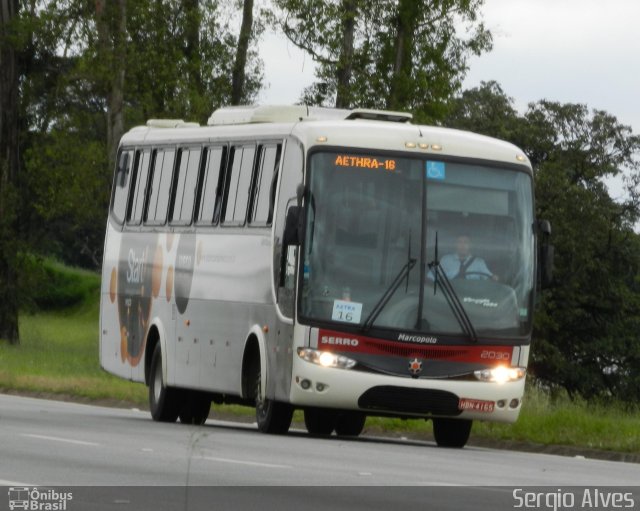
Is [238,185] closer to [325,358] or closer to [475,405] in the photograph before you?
[325,358]

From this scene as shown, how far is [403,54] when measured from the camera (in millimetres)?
49625

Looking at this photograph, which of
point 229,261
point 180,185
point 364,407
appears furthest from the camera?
point 180,185

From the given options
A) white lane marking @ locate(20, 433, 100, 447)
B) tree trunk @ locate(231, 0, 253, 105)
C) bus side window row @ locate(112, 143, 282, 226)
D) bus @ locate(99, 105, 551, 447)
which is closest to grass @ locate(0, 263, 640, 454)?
bus @ locate(99, 105, 551, 447)

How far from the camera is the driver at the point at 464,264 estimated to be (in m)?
22.8

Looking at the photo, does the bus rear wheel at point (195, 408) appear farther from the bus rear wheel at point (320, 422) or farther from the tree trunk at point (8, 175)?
the tree trunk at point (8, 175)

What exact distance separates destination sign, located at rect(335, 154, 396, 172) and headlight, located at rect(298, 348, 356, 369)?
212 centimetres

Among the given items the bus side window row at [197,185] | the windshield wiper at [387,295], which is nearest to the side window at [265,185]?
the bus side window row at [197,185]

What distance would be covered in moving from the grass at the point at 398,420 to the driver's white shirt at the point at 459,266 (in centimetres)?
256

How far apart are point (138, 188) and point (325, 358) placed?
736 cm

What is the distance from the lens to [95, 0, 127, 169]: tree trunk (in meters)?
51.5

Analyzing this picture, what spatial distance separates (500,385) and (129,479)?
27.9 ft

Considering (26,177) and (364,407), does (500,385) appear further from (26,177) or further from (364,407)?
(26,177)

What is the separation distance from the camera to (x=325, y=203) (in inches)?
891

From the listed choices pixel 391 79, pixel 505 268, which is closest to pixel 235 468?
pixel 505 268
